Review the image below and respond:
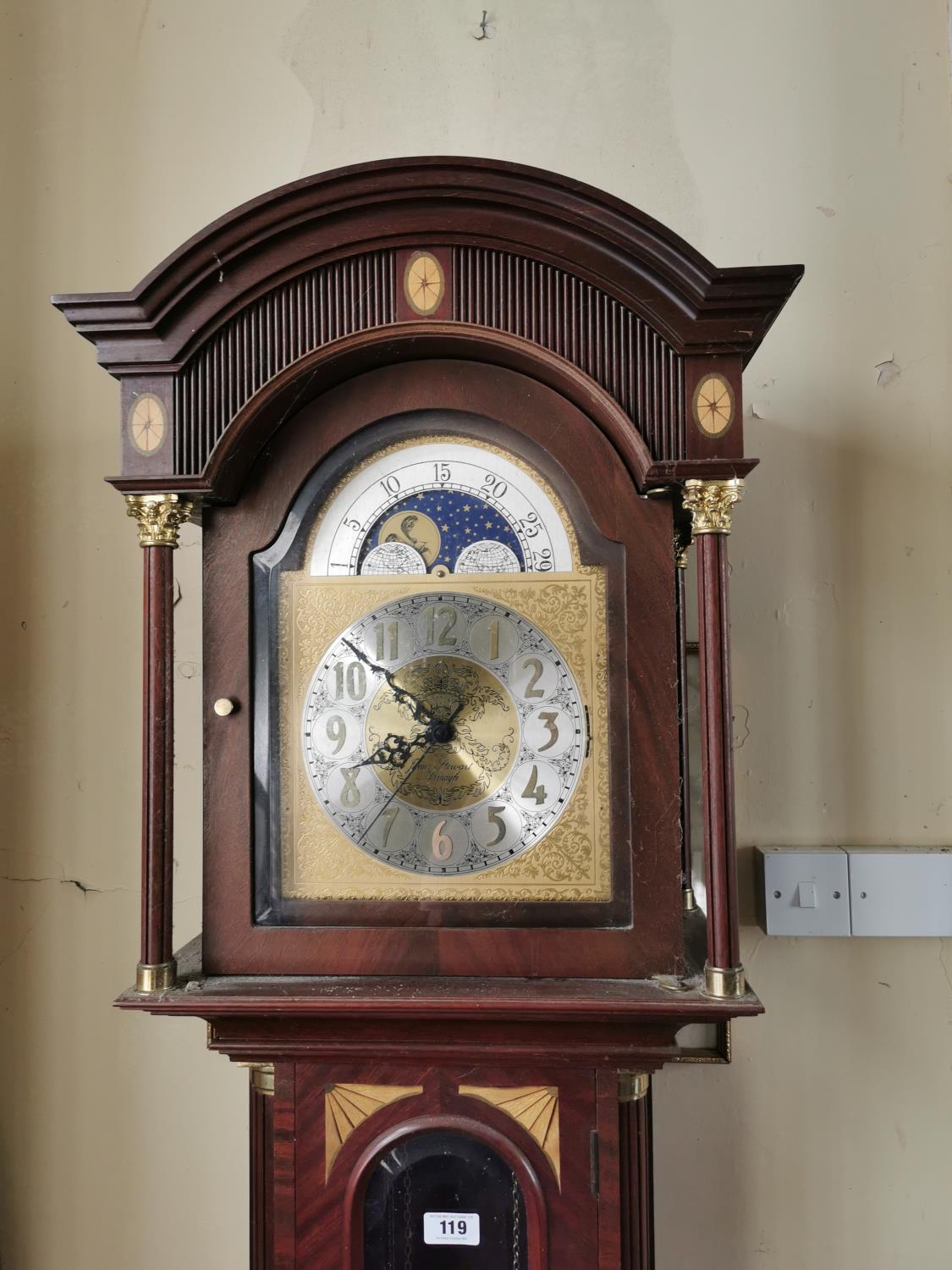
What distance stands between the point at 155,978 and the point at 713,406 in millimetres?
809

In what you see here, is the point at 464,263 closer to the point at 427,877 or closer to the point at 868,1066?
the point at 427,877

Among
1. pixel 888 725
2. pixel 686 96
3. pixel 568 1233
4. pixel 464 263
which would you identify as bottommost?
pixel 568 1233

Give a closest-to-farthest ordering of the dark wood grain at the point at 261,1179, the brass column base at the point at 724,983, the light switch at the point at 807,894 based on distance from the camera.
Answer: the brass column base at the point at 724,983, the dark wood grain at the point at 261,1179, the light switch at the point at 807,894

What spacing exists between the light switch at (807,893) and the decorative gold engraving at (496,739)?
1.35ft

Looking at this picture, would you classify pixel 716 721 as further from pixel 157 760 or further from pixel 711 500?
pixel 157 760

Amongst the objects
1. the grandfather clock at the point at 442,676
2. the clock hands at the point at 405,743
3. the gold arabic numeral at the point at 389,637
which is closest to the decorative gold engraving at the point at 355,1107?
the grandfather clock at the point at 442,676

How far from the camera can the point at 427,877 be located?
37.9 inches

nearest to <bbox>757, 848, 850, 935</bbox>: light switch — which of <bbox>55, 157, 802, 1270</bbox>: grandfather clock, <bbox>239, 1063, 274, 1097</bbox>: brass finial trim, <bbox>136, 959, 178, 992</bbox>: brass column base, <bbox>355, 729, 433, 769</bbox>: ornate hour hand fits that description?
<bbox>55, 157, 802, 1270</bbox>: grandfather clock

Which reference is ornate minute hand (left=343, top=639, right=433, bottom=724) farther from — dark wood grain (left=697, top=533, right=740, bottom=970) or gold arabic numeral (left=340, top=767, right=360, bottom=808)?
dark wood grain (left=697, top=533, right=740, bottom=970)

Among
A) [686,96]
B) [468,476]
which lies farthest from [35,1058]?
[686,96]

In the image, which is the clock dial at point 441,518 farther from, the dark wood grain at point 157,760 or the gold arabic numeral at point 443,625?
the dark wood grain at point 157,760

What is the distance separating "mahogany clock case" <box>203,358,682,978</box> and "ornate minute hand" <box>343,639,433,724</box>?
0.10 m

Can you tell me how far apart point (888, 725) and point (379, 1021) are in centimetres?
80

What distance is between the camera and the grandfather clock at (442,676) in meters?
0.91
